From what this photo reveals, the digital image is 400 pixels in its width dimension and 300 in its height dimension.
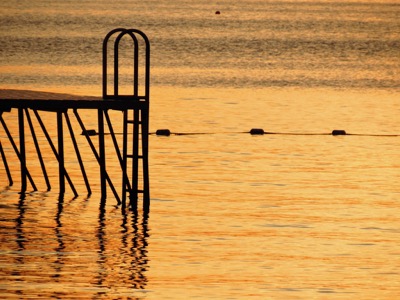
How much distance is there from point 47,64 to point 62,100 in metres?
58.3

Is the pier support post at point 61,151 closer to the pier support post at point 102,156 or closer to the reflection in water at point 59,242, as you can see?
the reflection in water at point 59,242

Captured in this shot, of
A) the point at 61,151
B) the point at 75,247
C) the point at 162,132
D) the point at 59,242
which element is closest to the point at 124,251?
the point at 75,247

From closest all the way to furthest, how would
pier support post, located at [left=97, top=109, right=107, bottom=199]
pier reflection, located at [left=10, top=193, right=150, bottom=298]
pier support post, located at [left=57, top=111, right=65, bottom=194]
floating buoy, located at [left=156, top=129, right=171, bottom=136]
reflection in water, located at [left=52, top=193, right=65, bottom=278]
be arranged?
pier reflection, located at [left=10, top=193, right=150, bottom=298] < reflection in water, located at [left=52, top=193, right=65, bottom=278] < pier support post, located at [left=97, top=109, right=107, bottom=199] < pier support post, located at [left=57, top=111, right=65, bottom=194] < floating buoy, located at [left=156, top=129, right=171, bottom=136]

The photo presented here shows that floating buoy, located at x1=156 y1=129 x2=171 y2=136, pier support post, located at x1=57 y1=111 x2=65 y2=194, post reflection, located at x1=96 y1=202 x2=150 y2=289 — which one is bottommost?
post reflection, located at x1=96 y1=202 x2=150 y2=289

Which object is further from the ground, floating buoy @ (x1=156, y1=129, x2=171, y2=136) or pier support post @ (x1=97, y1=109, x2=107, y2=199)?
pier support post @ (x1=97, y1=109, x2=107, y2=199)

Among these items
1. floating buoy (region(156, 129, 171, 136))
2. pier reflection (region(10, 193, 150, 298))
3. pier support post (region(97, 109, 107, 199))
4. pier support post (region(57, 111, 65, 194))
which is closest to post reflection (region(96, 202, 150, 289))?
pier reflection (region(10, 193, 150, 298))

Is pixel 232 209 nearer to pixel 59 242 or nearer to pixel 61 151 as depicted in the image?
pixel 61 151

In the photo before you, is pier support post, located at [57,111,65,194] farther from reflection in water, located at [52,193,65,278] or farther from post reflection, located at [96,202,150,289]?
post reflection, located at [96,202,150,289]

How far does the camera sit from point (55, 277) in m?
21.9

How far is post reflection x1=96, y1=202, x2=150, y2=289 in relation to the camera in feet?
72.0

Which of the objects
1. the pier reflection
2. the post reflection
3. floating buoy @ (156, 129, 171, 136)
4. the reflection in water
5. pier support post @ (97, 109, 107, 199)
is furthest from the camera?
floating buoy @ (156, 129, 171, 136)

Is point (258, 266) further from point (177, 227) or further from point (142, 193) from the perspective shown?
point (142, 193)

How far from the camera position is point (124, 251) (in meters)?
24.4

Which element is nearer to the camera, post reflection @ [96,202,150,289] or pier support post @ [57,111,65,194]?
post reflection @ [96,202,150,289]
